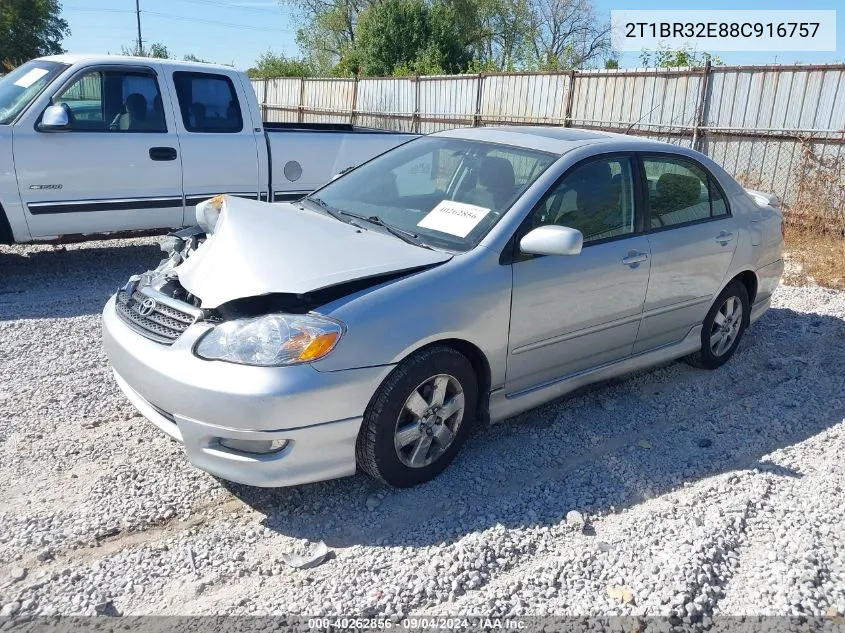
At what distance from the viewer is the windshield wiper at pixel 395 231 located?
3.60 m

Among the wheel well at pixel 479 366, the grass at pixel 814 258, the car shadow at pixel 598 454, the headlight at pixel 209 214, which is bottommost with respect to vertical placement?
the car shadow at pixel 598 454

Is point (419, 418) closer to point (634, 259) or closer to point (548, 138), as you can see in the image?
point (634, 259)

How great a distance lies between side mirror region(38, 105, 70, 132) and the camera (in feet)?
19.0

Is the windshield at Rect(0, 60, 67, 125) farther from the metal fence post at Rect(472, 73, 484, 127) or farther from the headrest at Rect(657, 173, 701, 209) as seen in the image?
the metal fence post at Rect(472, 73, 484, 127)

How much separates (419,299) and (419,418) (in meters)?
0.57

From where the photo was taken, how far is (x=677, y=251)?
441cm

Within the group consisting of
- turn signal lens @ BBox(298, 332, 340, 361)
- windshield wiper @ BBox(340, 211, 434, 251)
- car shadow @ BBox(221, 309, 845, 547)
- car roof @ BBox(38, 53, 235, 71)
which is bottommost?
car shadow @ BBox(221, 309, 845, 547)

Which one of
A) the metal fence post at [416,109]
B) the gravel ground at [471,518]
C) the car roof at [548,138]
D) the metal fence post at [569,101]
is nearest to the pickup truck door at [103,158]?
the gravel ground at [471,518]

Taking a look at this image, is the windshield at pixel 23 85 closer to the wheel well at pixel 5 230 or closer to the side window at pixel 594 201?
the wheel well at pixel 5 230

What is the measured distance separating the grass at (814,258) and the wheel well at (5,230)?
762 cm

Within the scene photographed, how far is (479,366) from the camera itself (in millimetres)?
3557

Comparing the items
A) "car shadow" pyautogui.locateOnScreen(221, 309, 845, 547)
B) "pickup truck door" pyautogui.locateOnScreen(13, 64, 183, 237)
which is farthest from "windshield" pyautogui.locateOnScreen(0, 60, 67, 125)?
"car shadow" pyautogui.locateOnScreen(221, 309, 845, 547)

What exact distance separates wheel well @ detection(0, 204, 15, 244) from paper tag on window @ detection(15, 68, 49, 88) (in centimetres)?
119

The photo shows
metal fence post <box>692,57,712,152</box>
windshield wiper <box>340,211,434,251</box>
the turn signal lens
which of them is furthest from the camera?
metal fence post <box>692,57,712,152</box>
